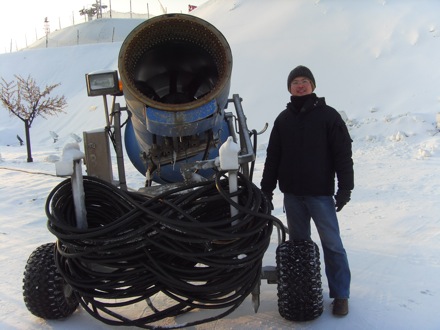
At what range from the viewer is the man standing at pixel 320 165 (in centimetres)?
325

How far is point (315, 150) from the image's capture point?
3.30 m

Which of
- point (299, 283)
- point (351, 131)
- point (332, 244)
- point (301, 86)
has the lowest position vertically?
point (299, 283)

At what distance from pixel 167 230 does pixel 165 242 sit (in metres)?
0.07

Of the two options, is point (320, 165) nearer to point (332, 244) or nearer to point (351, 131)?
point (332, 244)

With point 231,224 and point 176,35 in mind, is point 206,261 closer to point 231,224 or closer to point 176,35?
point 231,224

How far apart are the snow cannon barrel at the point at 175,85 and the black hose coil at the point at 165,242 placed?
Result: 511 mm

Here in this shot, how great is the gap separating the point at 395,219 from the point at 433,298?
216cm

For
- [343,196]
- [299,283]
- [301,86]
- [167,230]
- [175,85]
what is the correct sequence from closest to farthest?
1. [167,230]
2. [299,283]
3. [343,196]
4. [301,86]
5. [175,85]

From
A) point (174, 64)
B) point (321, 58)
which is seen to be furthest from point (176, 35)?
point (321, 58)

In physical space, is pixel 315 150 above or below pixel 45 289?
above

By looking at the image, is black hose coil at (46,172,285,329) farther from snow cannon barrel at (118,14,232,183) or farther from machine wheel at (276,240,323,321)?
snow cannon barrel at (118,14,232,183)

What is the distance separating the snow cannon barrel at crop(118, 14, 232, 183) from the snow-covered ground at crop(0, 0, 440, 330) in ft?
4.11

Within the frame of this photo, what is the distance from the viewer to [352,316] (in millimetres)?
3236

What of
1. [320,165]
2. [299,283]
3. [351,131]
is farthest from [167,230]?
[351,131]
